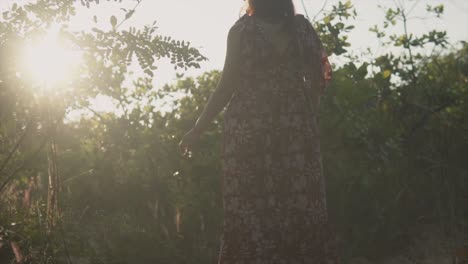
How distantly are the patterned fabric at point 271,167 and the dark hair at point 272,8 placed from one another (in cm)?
7

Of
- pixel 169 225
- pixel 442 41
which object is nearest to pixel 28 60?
pixel 169 225

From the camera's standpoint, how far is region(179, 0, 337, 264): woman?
2449 millimetres

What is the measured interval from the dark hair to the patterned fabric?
0.22ft

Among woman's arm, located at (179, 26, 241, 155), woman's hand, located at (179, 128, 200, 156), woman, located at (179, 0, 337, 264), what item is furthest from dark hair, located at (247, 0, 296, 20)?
woman's hand, located at (179, 128, 200, 156)

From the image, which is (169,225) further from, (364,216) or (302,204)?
(302,204)

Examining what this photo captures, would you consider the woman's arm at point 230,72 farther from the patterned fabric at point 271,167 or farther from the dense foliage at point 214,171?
the dense foliage at point 214,171

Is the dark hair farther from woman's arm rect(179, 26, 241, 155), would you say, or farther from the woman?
woman's arm rect(179, 26, 241, 155)

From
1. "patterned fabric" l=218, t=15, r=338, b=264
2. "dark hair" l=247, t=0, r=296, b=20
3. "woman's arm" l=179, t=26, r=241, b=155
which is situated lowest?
"patterned fabric" l=218, t=15, r=338, b=264

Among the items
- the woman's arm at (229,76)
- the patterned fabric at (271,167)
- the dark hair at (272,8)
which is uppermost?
the dark hair at (272,8)

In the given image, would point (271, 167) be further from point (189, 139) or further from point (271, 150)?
point (189, 139)

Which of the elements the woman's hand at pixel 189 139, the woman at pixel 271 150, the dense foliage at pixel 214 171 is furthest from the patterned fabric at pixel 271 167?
the dense foliage at pixel 214 171

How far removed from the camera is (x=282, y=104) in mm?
2510

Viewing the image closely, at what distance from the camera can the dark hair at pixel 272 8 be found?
2.56m

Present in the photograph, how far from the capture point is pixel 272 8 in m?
2.56
